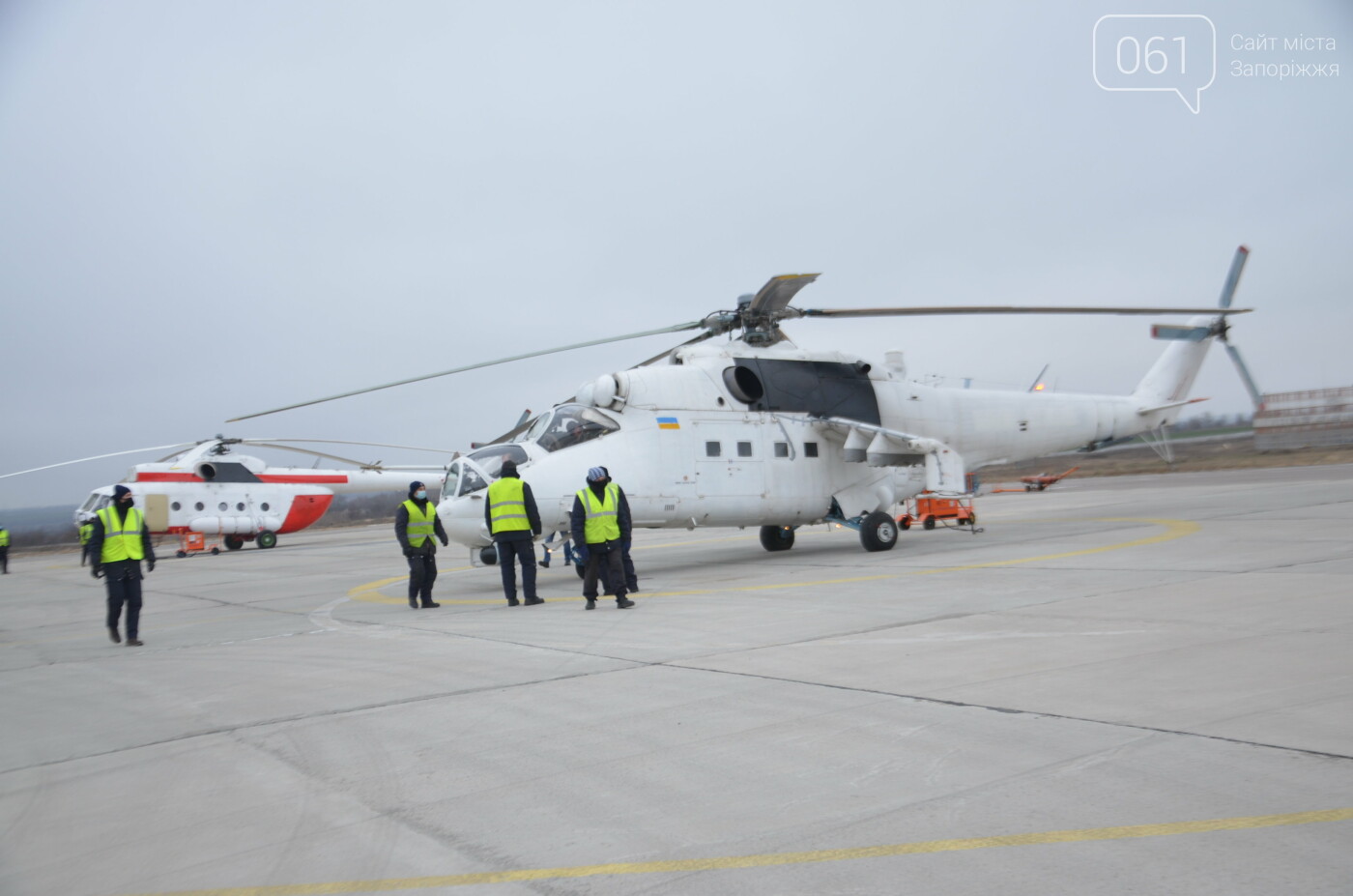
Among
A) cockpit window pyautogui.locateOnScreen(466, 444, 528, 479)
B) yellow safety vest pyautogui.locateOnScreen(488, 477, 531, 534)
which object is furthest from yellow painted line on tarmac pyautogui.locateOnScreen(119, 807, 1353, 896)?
cockpit window pyautogui.locateOnScreen(466, 444, 528, 479)

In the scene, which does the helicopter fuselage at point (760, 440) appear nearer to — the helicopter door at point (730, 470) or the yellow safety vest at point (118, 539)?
the helicopter door at point (730, 470)

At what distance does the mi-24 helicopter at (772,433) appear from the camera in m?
14.1

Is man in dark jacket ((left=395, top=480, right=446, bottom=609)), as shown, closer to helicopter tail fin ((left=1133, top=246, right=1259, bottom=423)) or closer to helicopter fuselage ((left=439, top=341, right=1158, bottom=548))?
helicopter fuselage ((left=439, top=341, right=1158, bottom=548))

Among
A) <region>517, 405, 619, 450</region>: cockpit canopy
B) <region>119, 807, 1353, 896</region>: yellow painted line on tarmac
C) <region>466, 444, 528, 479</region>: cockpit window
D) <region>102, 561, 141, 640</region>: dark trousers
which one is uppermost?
<region>517, 405, 619, 450</region>: cockpit canopy

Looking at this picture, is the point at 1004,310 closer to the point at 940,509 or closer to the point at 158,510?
the point at 940,509

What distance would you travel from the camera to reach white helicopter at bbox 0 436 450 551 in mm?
31172

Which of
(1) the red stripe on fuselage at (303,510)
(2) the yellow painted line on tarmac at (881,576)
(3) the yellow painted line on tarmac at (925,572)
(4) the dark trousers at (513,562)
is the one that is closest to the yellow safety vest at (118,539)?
(2) the yellow painted line on tarmac at (881,576)

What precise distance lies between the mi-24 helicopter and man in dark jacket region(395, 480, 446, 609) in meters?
0.78

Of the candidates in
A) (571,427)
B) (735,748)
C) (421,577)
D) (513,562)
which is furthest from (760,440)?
(735,748)

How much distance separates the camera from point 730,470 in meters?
15.3

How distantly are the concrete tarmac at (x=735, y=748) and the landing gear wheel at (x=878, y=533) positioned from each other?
5.49 meters

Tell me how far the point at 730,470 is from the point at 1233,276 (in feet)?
36.6

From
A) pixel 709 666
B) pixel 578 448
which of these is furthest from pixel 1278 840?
pixel 578 448

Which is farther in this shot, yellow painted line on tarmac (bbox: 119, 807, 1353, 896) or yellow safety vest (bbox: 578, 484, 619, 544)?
yellow safety vest (bbox: 578, 484, 619, 544)
